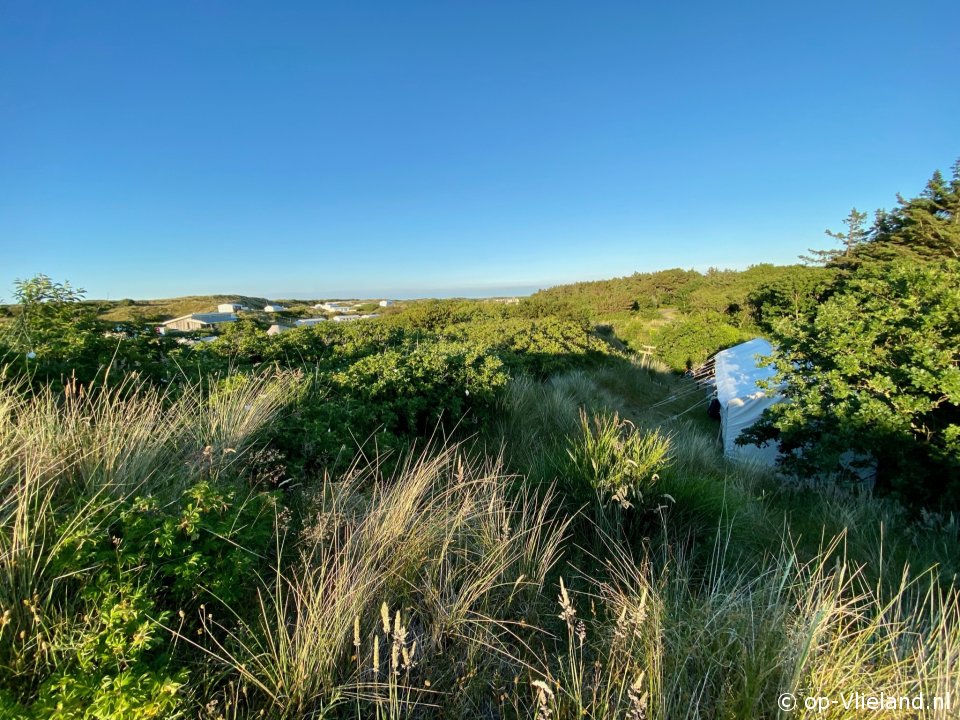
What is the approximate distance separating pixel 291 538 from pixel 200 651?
769mm

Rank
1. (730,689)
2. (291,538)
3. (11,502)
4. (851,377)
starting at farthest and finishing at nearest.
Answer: (851,377)
(291,538)
(11,502)
(730,689)

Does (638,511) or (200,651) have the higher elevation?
(200,651)

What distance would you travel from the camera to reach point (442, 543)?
2609 mm

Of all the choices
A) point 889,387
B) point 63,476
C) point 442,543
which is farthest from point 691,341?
point 63,476

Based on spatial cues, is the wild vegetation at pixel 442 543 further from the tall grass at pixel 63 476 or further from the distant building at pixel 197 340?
the distant building at pixel 197 340

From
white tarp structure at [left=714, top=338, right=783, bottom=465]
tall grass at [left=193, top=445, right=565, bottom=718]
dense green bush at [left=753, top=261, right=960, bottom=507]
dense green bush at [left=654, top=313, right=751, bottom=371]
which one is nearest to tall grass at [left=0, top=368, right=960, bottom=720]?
tall grass at [left=193, top=445, right=565, bottom=718]

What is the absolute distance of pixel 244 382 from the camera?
4539mm

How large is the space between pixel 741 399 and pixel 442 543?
13.1m

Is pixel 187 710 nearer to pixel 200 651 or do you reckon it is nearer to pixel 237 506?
pixel 200 651

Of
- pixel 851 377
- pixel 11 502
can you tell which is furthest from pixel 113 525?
pixel 851 377

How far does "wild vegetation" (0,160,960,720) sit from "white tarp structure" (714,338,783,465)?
379cm

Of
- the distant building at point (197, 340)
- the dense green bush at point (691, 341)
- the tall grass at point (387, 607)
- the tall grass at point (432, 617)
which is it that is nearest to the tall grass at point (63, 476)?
the tall grass at point (432, 617)

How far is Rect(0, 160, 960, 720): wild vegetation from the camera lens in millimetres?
1611

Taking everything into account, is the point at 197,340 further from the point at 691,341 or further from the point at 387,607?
the point at 691,341
